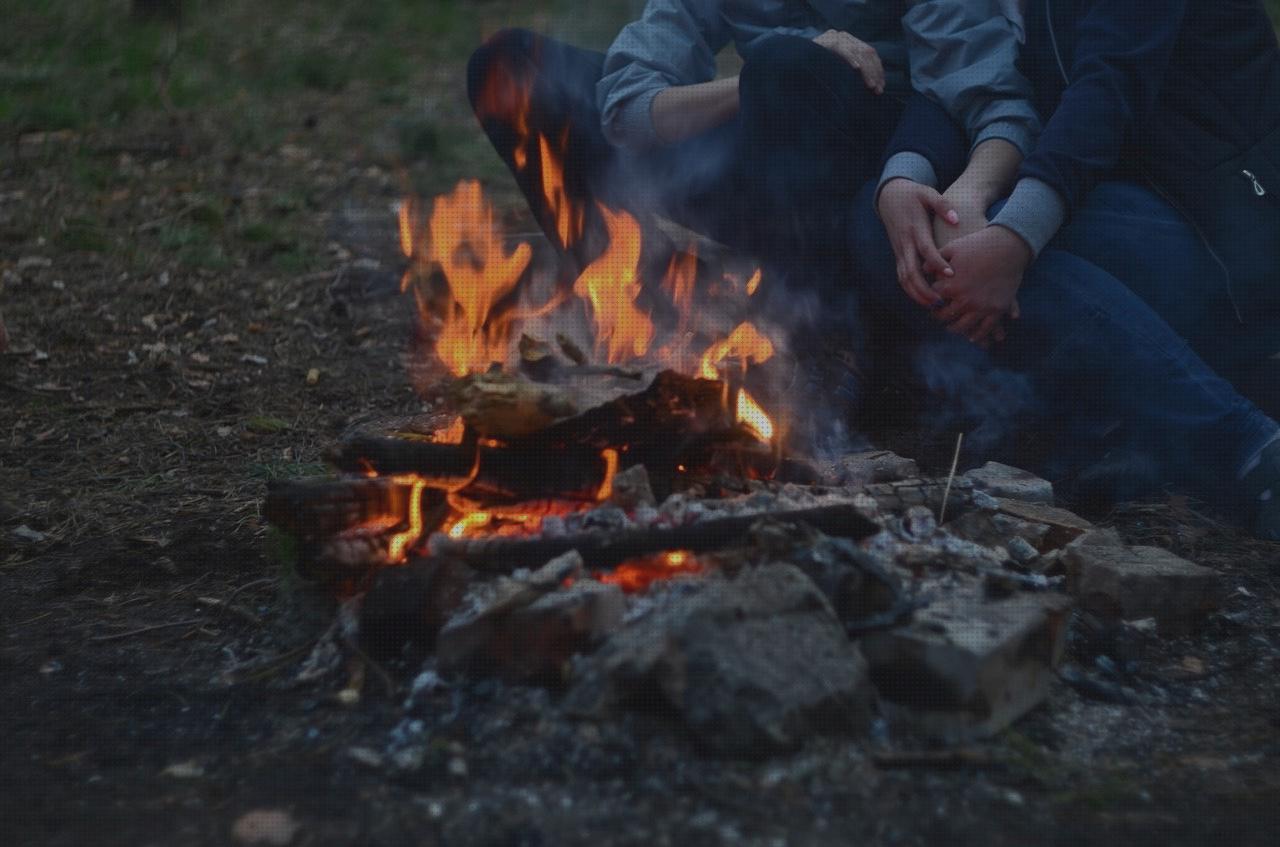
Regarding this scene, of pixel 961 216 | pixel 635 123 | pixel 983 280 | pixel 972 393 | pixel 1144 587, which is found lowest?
pixel 1144 587

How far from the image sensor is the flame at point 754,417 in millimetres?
2486

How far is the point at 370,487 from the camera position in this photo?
83.7 inches

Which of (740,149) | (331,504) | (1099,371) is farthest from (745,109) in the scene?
(331,504)

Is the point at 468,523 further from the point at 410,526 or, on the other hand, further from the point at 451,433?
the point at 451,433

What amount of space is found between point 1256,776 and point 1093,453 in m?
1.20

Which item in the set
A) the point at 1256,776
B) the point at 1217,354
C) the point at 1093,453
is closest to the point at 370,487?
the point at 1256,776

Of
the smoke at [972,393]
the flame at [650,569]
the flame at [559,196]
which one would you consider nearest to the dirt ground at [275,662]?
the flame at [650,569]

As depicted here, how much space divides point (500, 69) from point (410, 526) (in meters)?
1.73

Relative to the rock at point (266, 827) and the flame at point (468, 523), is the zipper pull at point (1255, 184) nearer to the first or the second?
the flame at point (468, 523)

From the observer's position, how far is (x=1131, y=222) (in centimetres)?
263

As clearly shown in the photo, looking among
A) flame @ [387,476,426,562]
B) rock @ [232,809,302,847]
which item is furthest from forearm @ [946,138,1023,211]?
rock @ [232,809,302,847]

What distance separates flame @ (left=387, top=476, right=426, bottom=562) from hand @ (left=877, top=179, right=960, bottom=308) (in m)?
1.22

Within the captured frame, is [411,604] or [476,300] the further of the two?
[476,300]

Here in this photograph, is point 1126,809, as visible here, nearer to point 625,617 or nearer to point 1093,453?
point 625,617
